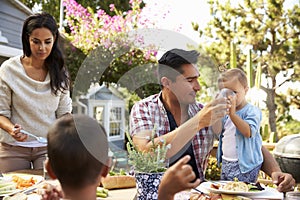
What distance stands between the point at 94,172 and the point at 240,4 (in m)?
8.86

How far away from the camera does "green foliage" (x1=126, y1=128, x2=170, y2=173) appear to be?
1.17m

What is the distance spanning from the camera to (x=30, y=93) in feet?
5.87

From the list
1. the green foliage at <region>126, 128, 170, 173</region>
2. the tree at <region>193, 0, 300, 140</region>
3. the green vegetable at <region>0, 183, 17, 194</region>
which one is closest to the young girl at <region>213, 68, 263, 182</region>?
the green foliage at <region>126, 128, 170, 173</region>

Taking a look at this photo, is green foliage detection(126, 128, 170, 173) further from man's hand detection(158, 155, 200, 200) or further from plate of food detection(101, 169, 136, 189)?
man's hand detection(158, 155, 200, 200)

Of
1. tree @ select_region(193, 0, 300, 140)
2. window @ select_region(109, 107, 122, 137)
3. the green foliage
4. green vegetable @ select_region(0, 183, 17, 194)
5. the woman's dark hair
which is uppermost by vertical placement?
tree @ select_region(193, 0, 300, 140)

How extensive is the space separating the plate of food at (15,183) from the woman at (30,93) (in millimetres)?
328

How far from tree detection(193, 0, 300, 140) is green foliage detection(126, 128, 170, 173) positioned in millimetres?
7661

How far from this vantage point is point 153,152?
119 cm

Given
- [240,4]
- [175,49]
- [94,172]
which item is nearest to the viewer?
[94,172]

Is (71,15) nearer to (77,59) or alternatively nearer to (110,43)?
(77,59)

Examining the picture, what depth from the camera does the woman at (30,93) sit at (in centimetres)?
178

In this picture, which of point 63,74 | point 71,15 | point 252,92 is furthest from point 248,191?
point 71,15

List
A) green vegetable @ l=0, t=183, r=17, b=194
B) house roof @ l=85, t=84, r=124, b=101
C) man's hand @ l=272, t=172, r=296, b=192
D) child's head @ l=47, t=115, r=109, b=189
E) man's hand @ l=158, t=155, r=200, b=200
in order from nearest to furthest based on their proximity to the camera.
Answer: man's hand @ l=158, t=155, r=200, b=200 < child's head @ l=47, t=115, r=109, b=189 < house roof @ l=85, t=84, r=124, b=101 < green vegetable @ l=0, t=183, r=17, b=194 < man's hand @ l=272, t=172, r=296, b=192

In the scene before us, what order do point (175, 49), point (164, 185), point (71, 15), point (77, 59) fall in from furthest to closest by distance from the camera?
point (71, 15) < point (77, 59) < point (175, 49) < point (164, 185)
